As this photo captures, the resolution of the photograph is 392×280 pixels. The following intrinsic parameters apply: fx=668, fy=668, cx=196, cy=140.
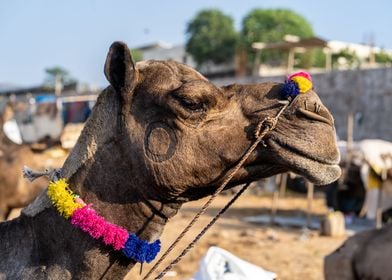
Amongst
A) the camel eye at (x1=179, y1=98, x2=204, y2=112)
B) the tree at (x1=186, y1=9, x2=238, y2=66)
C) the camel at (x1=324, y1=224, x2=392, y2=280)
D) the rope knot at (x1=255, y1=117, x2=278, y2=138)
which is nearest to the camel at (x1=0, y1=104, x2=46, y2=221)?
the camel at (x1=324, y1=224, x2=392, y2=280)

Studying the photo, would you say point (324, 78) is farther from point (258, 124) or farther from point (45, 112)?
point (258, 124)

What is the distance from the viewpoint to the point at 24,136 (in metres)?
26.0

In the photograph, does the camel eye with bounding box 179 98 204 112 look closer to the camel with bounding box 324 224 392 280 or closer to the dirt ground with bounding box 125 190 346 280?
the camel with bounding box 324 224 392 280

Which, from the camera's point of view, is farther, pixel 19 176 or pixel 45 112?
pixel 45 112

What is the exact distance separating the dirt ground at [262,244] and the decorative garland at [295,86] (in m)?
4.62

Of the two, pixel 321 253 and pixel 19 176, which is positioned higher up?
pixel 19 176

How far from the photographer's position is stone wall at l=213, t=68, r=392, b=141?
742 inches

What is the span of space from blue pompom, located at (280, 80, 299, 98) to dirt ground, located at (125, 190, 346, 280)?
4.62 meters

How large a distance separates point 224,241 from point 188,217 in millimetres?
3166

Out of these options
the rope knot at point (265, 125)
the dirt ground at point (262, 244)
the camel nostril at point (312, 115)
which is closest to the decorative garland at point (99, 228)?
the rope knot at point (265, 125)

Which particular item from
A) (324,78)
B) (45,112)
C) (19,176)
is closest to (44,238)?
(19,176)

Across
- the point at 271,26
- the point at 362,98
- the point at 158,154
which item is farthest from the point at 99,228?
the point at 271,26

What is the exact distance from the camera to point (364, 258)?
632 cm

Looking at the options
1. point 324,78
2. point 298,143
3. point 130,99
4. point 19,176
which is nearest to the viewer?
point 298,143
